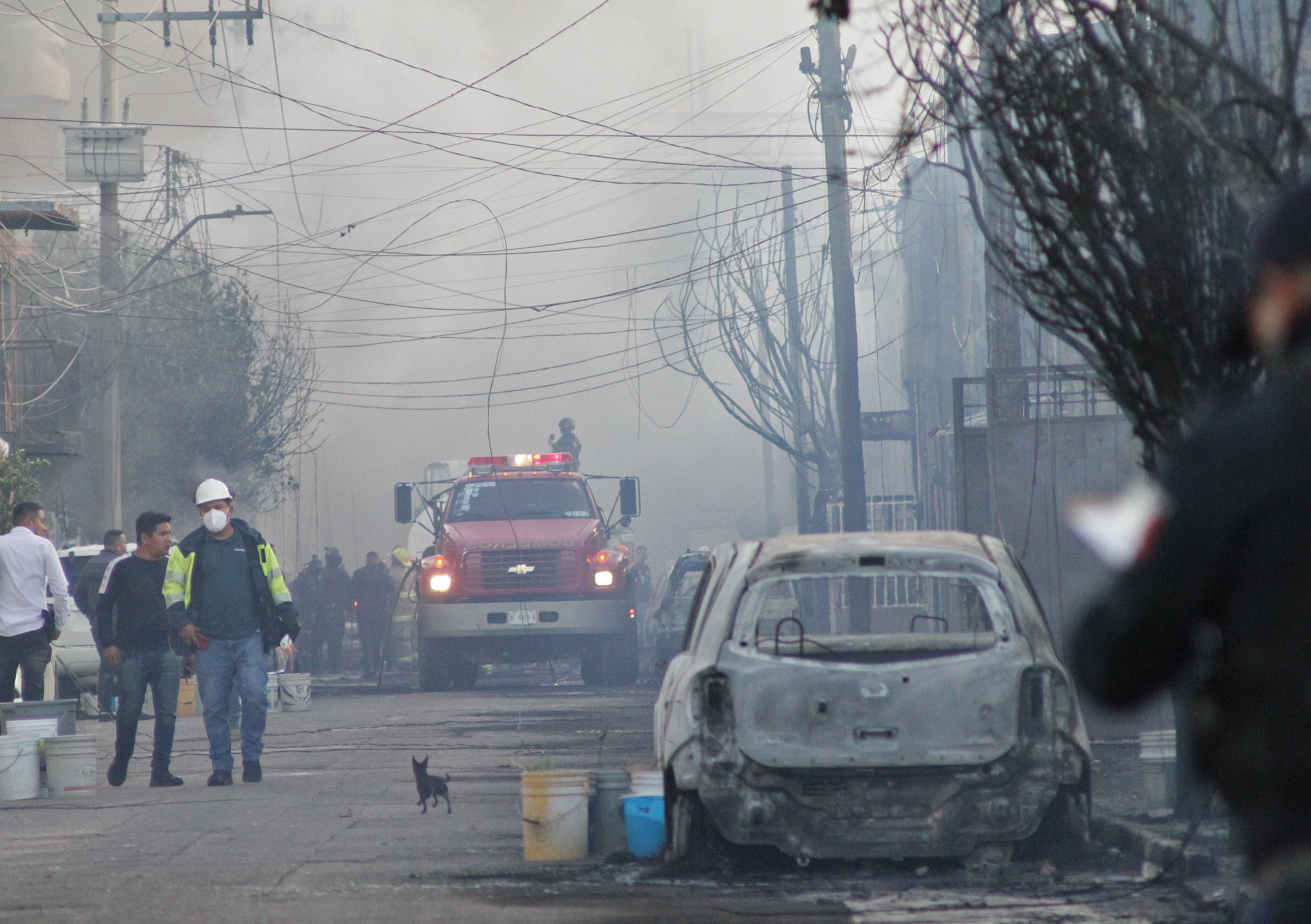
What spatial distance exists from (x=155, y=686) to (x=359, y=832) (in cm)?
302

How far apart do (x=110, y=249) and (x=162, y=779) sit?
1523 centimetres

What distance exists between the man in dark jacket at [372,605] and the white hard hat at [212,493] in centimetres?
1341

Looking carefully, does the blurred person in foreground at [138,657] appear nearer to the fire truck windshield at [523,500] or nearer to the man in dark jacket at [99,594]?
the man in dark jacket at [99,594]

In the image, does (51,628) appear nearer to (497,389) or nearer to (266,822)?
(266,822)

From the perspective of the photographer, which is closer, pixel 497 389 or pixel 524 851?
pixel 524 851

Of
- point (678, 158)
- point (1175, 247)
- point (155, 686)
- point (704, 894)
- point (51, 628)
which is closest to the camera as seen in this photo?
point (1175, 247)

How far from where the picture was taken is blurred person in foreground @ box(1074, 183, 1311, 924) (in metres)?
2.06

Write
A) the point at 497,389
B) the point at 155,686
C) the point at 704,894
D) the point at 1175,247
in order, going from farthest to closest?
the point at 497,389, the point at 155,686, the point at 704,894, the point at 1175,247

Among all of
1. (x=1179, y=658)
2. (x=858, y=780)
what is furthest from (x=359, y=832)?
(x=1179, y=658)

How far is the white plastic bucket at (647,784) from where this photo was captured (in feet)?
23.0

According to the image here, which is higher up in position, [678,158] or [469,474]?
[678,158]

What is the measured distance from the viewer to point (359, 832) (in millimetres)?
8055

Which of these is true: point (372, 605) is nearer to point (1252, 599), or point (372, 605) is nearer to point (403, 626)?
point (403, 626)

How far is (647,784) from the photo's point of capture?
7.07 m
